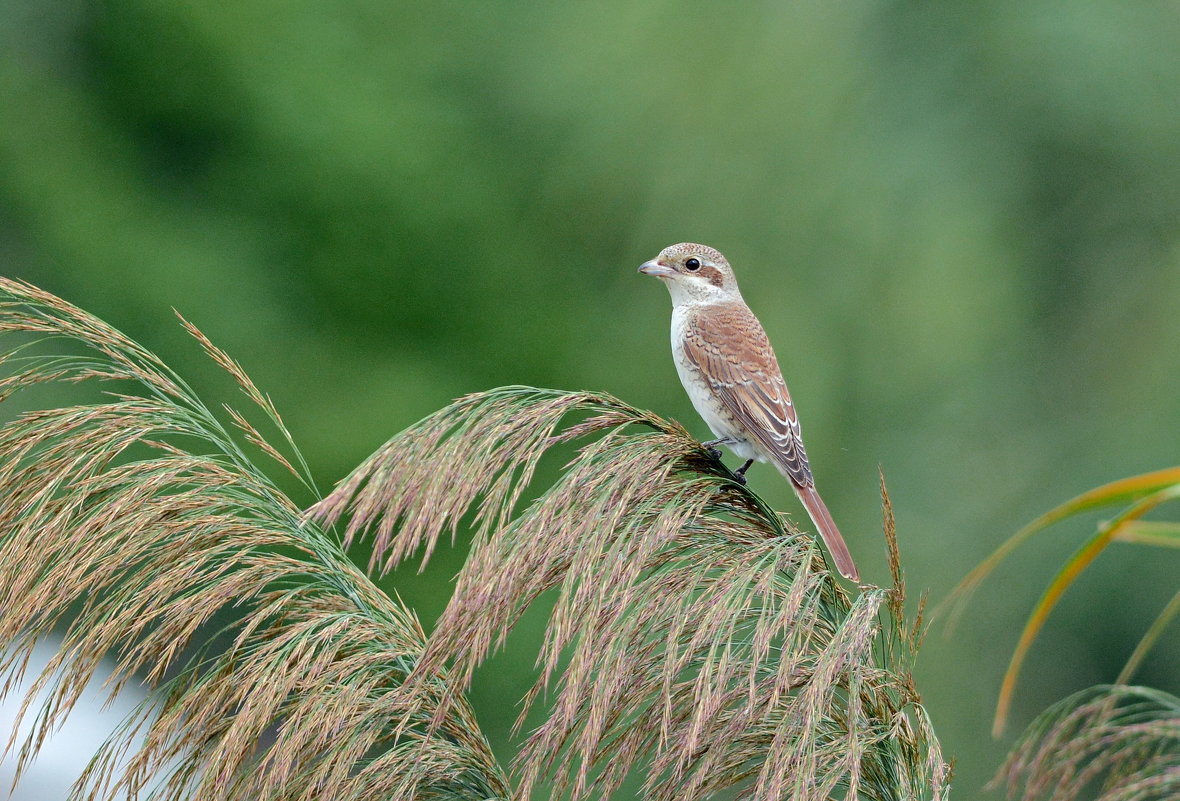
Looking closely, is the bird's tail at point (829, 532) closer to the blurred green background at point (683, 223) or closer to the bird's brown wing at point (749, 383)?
the bird's brown wing at point (749, 383)

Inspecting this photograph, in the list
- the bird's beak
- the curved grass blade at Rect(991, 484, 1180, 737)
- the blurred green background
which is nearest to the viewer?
the curved grass blade at Rect(991, 484, 1180, 737)

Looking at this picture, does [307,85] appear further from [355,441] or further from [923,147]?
[923,147]

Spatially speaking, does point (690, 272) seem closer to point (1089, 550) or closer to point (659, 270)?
point (659, 270)

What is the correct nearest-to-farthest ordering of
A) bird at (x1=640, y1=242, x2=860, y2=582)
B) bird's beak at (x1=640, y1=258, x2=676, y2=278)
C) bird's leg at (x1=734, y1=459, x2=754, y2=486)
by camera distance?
bird's leg at (x1=734, y1=459, x2=754, y2=486) < bird at (x1=640, y1=242, x2=860, y2=582) < bird's beak at (x1=640, y1=258, x2=676, y2=278)

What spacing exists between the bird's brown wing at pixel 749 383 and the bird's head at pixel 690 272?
0.69ft

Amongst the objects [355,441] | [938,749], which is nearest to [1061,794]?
[938,749]

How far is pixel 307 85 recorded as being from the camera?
7.00 meters

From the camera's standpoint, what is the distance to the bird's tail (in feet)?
7.53

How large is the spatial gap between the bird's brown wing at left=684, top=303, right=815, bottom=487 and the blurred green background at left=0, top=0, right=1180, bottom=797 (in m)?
2.32

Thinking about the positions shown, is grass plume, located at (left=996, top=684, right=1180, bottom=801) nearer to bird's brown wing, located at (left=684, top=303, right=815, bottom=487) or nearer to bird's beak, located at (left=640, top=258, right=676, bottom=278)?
bird's brown wing, located at (left=684, top=303, right=815, bottom=487)

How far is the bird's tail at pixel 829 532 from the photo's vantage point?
2.29 meters

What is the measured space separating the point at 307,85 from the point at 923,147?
3442mm

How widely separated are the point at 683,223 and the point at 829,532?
10.1 feet

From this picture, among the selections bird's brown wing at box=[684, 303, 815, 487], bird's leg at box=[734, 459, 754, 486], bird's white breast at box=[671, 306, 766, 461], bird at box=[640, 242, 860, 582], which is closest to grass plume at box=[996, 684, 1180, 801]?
bird's leg at box=[734, 459, 754, 486]
